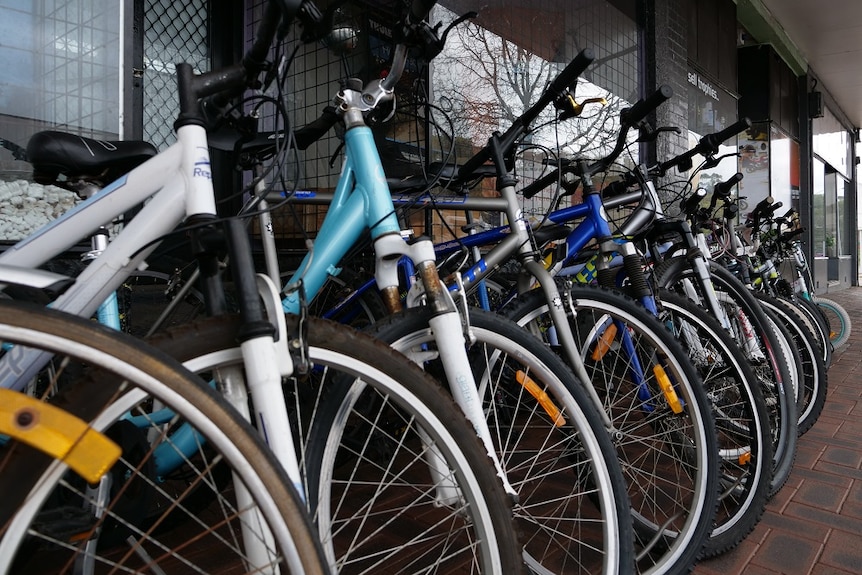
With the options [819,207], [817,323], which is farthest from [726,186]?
[819,207]

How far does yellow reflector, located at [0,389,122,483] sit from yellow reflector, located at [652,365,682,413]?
1514mm

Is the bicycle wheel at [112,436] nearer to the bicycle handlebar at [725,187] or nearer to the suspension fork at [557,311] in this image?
the suspension fork at [557,311]

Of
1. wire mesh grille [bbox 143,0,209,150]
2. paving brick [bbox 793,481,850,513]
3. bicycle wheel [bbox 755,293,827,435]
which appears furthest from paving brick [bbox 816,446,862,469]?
wire mesh grille [bbox 143,0,209,150]

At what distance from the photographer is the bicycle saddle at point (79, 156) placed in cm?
150

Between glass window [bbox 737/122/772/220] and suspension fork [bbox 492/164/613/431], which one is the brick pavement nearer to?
suspension fork [bbox 492/164/613/431]

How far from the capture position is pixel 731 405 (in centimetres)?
210

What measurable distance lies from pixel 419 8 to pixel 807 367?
3061mm

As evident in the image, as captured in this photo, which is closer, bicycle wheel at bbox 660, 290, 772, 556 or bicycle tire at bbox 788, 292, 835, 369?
bicycle wheel at bbox 660, 290, 772, 556

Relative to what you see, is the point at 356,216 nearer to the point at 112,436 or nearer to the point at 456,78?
the point at 112,436

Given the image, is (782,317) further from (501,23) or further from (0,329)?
(0,329)

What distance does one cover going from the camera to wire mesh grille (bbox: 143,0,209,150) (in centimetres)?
321

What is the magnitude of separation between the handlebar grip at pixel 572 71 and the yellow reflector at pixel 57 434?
1.41 metres

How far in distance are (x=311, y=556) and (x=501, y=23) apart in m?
4.48

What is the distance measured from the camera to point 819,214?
40.0 feet
